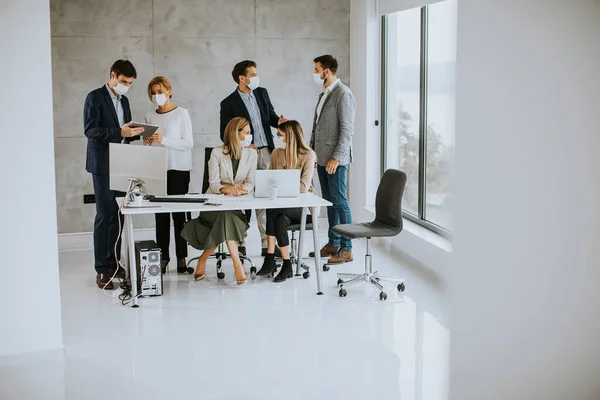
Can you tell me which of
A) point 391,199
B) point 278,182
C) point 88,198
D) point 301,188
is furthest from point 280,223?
point 88,198

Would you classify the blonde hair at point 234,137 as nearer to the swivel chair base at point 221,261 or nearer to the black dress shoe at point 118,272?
the swivel chair base at point 221,261

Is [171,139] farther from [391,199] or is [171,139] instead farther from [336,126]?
[391,199]

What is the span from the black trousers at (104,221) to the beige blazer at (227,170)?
0.85m

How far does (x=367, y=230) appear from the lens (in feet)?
19.9

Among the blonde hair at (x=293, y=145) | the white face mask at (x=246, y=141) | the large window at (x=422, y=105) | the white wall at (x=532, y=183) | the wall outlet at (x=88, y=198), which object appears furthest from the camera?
the wall outlet at (x=88, y=198)

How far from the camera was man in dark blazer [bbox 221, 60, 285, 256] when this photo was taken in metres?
7.09

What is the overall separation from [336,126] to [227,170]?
4.00 feet

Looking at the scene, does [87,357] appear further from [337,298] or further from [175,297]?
[337,298]

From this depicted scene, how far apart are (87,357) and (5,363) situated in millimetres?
491

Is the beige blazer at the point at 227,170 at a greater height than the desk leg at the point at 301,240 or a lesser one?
greater

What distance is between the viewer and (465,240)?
1814 millimetres

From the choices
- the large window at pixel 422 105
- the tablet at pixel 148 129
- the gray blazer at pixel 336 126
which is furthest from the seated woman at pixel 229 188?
the large window at pixel 422 105

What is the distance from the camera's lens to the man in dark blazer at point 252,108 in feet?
23.3

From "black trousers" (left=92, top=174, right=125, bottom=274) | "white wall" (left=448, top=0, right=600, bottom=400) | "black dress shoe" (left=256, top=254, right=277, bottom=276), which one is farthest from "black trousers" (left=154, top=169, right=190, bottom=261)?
"white wall" (left=448, top=0, right=600, bottom=400)
